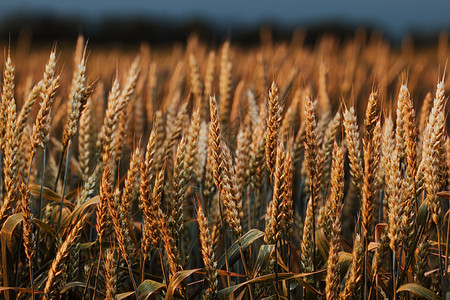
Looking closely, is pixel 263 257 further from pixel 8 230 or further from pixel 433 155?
pixel 8 230

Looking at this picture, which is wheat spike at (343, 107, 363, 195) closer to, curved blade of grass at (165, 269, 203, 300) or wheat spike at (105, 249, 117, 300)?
curved blade of grass at (165, 269, 203, 300)

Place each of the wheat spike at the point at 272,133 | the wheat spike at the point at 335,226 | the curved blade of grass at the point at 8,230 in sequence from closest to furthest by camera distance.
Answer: the wheat spike at the point at 335,226
the wheat spike at the point at 272,133
the curved blade of grass at the point at 8,230

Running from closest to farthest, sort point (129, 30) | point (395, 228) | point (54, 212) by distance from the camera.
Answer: point (395, 228) < point (54, 212) < point (129, 30)

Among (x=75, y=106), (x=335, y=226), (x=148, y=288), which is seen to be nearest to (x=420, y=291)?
(x=335, y=226)

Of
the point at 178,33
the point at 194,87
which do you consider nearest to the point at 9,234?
the point at 194,87

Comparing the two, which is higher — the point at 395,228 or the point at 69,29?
the point at 69,29

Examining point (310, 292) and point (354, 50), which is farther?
point (354, 50)

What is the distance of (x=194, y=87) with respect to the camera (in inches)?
117

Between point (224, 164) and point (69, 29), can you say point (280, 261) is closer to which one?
point (224, 164)

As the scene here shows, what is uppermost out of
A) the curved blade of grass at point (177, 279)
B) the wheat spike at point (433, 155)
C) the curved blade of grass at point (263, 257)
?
the wheat spike at point (433, 155)

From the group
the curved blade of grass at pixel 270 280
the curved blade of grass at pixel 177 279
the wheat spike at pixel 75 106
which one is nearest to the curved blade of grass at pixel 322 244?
the curved blade of grass at pixel 270 280

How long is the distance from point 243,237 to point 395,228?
1.54ft

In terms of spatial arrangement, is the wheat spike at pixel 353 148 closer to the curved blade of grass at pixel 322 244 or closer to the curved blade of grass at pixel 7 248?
the curved blade of grass at pixel 322 244

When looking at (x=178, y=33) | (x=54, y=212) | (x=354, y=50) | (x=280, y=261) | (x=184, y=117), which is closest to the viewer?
(x=280, y=261)
